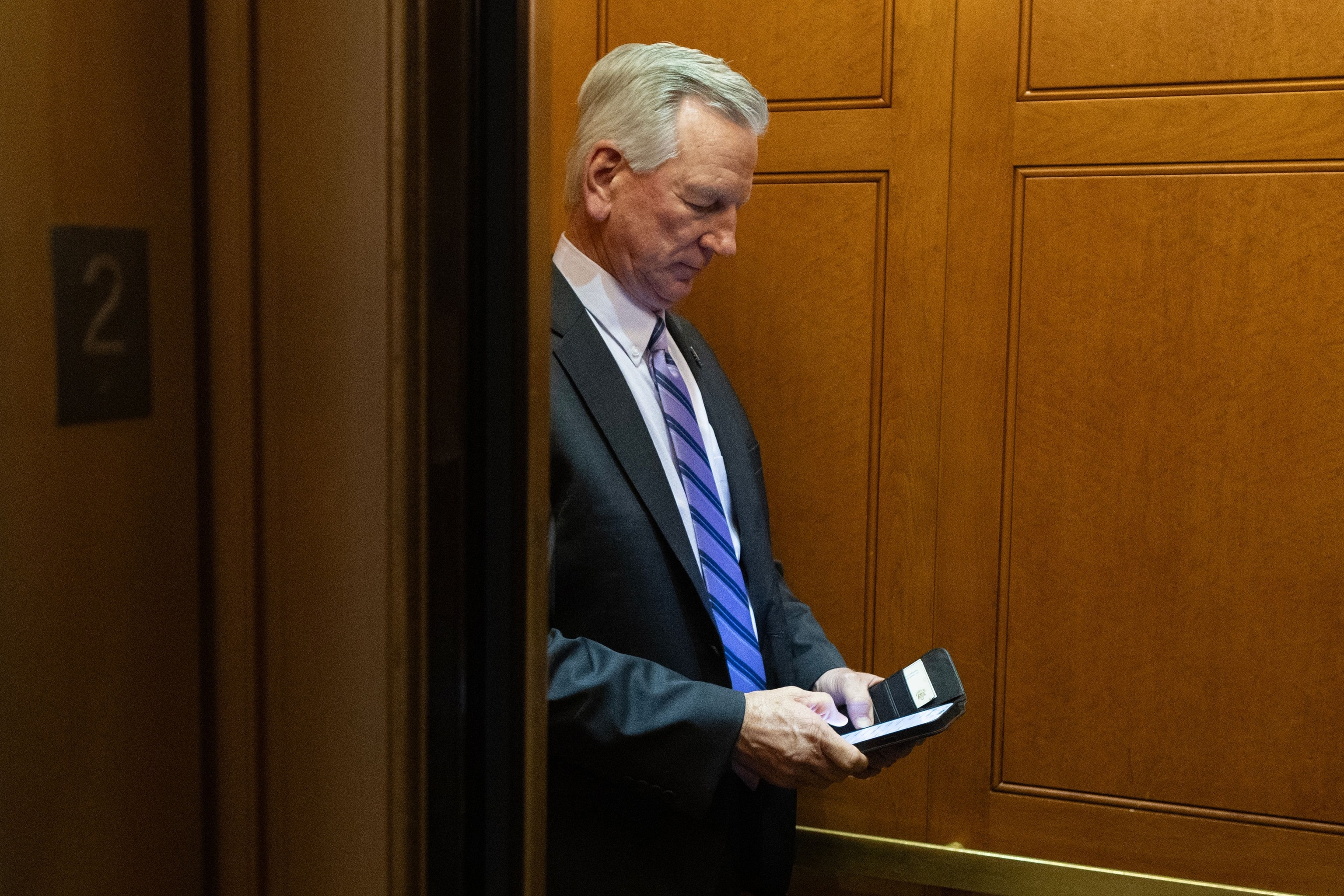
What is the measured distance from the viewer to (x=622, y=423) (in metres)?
1.53

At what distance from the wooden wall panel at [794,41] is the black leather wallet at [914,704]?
1187mm

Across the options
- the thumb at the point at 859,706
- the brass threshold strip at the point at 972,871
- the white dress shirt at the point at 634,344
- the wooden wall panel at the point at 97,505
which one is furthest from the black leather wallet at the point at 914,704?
the wooden wall panel at the point at 97,505

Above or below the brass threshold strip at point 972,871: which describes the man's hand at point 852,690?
above

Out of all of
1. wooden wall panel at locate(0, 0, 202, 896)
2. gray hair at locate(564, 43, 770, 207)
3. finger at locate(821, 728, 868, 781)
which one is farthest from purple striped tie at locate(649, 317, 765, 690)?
wooden wall panel at locate(0, 0, 202, 896)

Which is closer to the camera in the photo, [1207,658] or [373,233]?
[373,233]

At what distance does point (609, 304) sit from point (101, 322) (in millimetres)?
1367

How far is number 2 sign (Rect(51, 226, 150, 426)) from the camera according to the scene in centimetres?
36

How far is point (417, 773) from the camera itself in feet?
1.52

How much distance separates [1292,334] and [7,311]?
2.12m

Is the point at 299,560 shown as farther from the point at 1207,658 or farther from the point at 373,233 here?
the point at 1207,658

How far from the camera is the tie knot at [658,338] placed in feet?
5.73

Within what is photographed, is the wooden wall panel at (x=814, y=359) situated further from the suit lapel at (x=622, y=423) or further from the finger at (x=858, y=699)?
the suit lapel at (x=622, y=423)

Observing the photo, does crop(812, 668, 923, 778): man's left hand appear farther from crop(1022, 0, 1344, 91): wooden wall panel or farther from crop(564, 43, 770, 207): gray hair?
crop(1022, 0, 1344, 91): wooden wall panel

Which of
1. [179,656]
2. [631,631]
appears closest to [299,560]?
[179,656]
